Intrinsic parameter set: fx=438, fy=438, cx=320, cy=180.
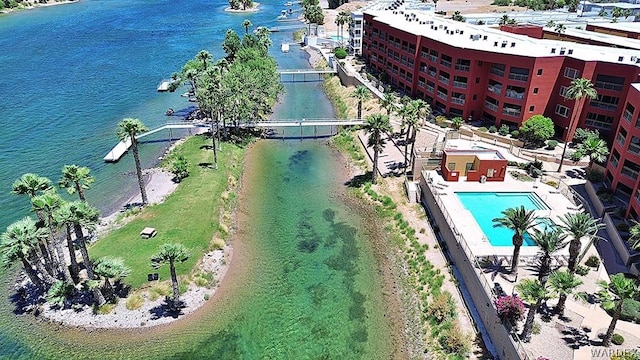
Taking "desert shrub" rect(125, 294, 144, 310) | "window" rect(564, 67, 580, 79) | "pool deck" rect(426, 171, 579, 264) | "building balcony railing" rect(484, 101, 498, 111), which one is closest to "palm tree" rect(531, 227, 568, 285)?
"pool deck" rect(426, 171, 579, 264)

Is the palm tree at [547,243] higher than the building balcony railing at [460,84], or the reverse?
the building balcony railing at [460,84]

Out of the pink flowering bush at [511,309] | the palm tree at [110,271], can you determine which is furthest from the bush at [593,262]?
the palm tree at [110,271]

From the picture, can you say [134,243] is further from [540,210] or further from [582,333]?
[540,210]

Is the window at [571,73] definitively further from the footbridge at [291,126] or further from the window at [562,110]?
the footbridge at [291,126]

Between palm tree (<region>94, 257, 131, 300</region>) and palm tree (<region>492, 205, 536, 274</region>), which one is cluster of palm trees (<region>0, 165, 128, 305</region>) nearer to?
palm tree (<region>94, 257, 131, 300</region>)

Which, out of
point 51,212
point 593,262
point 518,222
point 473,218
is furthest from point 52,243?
point 593,262

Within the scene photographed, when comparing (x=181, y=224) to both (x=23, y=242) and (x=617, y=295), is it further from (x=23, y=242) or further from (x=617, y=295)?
(x=617, y=295)

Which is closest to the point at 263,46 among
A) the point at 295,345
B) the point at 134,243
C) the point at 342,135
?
the point at 342,135
